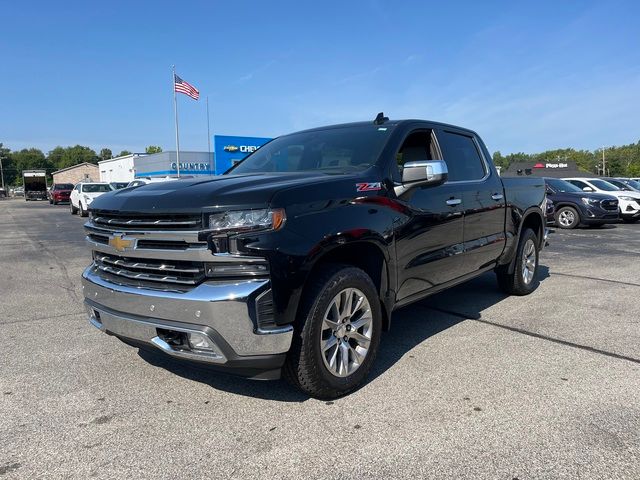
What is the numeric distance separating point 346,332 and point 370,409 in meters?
0.50

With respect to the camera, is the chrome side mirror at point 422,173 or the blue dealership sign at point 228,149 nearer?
the chrome side mirror at point 422,173

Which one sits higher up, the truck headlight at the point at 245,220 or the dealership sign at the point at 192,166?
the dealership sign at the point at 192,166

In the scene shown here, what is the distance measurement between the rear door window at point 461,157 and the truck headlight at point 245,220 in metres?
2.31

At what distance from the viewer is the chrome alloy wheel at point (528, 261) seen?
6066 millimetres

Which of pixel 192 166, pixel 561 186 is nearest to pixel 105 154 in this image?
pixel 192 166

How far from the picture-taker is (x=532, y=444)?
272 centimetres

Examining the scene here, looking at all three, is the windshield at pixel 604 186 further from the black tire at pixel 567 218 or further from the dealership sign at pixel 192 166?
the dealership sign at pixel 192 166

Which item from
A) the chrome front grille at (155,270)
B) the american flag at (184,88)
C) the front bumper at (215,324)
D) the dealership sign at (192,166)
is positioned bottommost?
the front bumper at (215,324)

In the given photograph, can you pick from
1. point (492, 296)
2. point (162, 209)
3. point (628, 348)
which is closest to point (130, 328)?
point (162, 209)

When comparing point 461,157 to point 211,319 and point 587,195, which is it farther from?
Answer: point 587,195

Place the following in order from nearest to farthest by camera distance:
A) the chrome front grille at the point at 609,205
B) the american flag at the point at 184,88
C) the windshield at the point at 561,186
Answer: the chrome front grille at the point at 609,205 < the windshield at the point at 561,186 < the american flag at the point at 184,88

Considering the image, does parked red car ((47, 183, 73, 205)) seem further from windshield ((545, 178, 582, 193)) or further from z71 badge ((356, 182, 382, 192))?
z71 badge ((356, 182, 382, 192))

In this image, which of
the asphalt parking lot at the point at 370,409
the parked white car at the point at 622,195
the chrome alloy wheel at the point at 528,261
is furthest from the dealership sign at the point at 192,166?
the chrome alloy wheel at the point at 528,261

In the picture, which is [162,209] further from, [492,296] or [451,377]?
[492,296]
